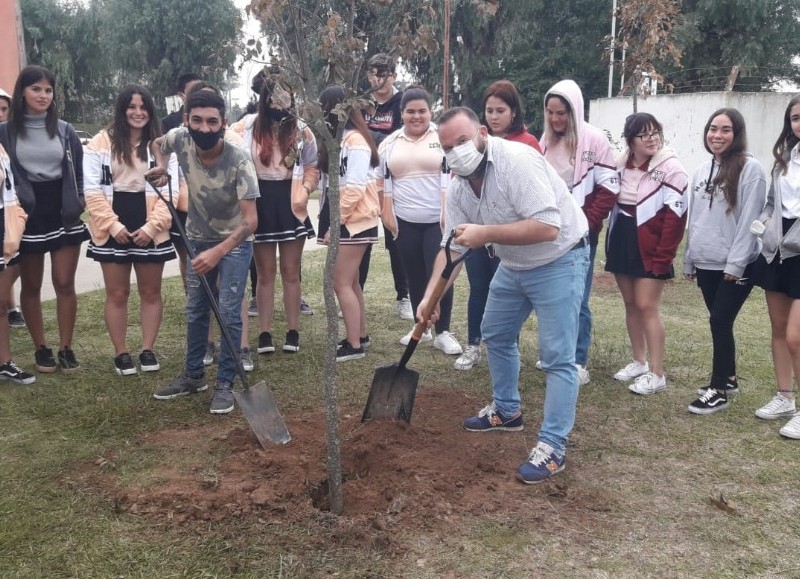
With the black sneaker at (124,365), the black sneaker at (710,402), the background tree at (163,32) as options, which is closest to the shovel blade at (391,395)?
the black sneaker at (710,402)

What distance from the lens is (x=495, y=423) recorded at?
409 cm

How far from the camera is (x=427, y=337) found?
235 inches

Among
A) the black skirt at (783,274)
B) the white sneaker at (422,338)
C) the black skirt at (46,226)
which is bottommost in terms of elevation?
the white sneaker at (422,338)

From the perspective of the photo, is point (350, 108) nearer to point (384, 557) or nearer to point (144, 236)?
point (384, 557)

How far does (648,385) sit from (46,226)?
13.5ft

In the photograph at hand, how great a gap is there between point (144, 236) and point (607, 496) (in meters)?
3.24

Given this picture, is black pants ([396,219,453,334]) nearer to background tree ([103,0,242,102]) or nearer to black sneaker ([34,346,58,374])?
black sneaker ([34,346,58,374])

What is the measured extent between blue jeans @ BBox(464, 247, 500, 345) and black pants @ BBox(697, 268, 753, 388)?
1.41 meters

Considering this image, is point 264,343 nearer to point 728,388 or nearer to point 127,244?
point 127,244

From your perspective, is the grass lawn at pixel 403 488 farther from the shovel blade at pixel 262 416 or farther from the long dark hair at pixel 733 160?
the long dark hair at pixel 733 160

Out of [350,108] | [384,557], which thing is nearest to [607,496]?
[384,557]

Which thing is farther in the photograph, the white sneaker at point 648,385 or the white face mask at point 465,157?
the white sneaker at point 648,385

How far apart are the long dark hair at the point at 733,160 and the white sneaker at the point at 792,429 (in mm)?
1293

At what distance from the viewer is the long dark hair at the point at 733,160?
428cm
